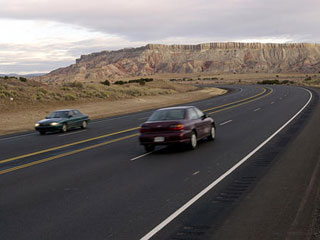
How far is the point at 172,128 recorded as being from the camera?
13.9 metres

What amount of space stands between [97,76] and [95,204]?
175174 millimetres

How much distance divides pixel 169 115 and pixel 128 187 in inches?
226

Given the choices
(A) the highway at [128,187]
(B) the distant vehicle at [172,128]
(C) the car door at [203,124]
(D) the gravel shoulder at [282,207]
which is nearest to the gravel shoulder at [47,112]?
(A) the highway at [128,187]

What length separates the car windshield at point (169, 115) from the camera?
14547 millimetres

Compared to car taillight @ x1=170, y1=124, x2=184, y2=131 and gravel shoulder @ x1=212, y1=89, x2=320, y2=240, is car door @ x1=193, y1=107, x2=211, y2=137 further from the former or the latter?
gravel shoulder @ x1=212, y1=89, x2=320, y2=240

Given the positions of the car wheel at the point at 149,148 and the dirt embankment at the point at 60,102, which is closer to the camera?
the car wheel at the point at 149,148

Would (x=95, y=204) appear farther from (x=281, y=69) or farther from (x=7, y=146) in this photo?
(x=281, y=69)

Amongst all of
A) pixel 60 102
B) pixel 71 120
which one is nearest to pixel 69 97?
pixel 60 102

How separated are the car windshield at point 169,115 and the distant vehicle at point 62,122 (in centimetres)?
934

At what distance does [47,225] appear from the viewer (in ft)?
22.4

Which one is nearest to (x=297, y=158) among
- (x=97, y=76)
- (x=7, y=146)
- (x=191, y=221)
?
(x=191, y=221)

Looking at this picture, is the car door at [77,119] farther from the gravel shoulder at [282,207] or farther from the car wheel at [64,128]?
the gravel shoulder at [282,207]

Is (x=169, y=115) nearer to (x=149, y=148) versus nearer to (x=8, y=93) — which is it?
(x=149, y=148)

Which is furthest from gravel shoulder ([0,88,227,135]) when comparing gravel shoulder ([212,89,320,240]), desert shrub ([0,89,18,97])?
gravel shoulder ([212,89,320,240])
